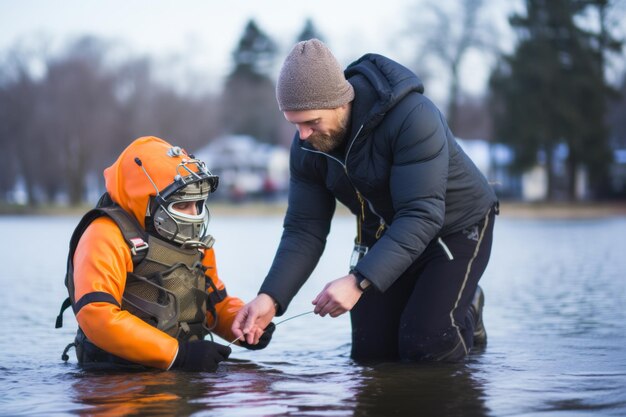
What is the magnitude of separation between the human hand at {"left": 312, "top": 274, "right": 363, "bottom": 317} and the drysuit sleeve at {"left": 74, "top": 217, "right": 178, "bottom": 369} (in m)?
0.79

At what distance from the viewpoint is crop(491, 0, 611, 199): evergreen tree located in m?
40.5

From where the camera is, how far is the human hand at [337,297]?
411cm

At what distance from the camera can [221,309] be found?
5145mm

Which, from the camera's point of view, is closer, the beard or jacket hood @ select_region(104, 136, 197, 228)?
the beard

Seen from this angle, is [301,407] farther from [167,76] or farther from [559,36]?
[167,76]

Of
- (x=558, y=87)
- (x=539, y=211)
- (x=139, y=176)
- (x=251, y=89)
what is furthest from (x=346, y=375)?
(x=251, y=89)

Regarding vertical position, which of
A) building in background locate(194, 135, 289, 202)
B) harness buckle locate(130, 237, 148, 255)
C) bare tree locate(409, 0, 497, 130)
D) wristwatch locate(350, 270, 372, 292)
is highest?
bare tree locate(409, 0, 497, 130)

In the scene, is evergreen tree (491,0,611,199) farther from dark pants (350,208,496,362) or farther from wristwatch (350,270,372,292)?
wristwatch (350,270,372,292)

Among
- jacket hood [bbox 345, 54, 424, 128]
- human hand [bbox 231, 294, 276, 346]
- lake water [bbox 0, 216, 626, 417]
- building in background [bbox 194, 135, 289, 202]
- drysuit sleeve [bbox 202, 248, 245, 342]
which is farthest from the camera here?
building in background [bbox 194, 135, 289, 202]

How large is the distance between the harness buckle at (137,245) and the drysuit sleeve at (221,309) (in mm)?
582

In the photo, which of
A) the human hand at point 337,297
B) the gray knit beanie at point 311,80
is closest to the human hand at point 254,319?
the human hand at point 337,297

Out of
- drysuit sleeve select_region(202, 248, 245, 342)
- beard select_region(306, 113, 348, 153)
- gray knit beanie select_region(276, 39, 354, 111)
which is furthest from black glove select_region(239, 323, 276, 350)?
gray knit beanie select_region(276, 39, 354, 111)

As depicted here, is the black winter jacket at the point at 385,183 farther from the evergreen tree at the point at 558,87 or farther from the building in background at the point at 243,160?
the building in background at the point at 243,160

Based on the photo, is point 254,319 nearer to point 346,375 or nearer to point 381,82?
point 346,375
